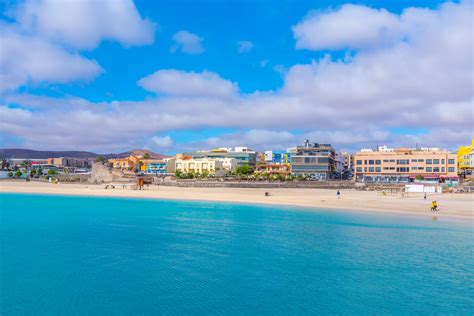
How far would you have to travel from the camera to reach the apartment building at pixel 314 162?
9969 cm

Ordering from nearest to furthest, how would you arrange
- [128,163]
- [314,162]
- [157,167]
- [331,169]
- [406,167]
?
[406,167] → [314,162] → [331,169] → [157,167] → [128,163]

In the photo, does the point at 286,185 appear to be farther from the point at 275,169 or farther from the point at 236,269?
the point at 236,269

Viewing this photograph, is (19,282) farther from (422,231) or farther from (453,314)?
(422,231)

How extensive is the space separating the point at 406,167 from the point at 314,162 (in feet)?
74.1

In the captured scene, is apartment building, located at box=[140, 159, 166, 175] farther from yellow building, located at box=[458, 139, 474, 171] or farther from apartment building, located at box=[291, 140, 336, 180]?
yellow building, located at box=[458, 139, 474, 171]

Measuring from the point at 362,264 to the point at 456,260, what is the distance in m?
5.45

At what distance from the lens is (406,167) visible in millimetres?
94375

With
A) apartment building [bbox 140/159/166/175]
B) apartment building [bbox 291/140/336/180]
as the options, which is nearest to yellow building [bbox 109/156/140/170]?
apartment building [bbox 140/159/166/175]

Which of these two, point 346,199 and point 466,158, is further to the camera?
point 466,158

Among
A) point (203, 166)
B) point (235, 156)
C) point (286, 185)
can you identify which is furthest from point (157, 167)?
point (286, 185)

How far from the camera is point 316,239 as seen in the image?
26781 millimetres

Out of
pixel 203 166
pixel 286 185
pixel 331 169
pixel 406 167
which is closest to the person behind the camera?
pixel 286 185

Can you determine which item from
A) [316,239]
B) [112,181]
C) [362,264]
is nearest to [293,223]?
[316,239]

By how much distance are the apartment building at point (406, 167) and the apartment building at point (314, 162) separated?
298 inches
